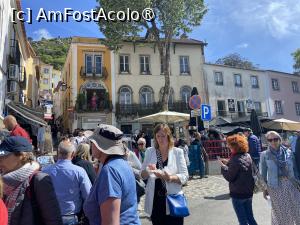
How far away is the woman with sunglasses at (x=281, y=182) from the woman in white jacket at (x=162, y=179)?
190 centimetres

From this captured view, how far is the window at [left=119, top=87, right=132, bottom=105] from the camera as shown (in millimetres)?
30938

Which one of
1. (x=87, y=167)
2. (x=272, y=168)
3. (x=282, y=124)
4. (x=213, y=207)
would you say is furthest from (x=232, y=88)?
(x=87, y=167)

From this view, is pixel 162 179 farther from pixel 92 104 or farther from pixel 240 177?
pixel 92 104

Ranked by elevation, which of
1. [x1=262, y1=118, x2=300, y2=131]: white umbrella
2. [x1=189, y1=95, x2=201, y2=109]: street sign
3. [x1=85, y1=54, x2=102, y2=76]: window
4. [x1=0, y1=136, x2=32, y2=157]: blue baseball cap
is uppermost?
[x1=85, y1=54, x2=102, y2=76]: window

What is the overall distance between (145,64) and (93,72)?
5.55 meters

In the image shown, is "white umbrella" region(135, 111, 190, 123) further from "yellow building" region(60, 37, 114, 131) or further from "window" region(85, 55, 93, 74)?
"window" region(85, 55, 93, 74)

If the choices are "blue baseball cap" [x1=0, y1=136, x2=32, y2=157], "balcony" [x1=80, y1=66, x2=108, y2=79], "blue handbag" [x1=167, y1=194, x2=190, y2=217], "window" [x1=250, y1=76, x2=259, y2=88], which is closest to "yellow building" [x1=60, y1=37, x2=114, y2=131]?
"balcony" [x1=80, y1=66, x2=108, y2=79]

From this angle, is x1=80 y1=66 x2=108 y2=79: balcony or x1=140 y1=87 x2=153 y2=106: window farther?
x1=140 y1=87 x2=153 y2=106: window

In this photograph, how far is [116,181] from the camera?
7.86ft

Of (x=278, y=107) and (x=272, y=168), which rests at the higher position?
(x=278, y=107)

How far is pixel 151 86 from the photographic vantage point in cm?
3200

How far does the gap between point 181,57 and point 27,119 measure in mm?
21635

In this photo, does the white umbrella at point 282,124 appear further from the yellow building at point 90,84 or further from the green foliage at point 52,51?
the green foliage at point 52,51

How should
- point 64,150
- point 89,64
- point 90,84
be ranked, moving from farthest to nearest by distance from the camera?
1. point 89,64
2. point 90,84
3. point 64,150
